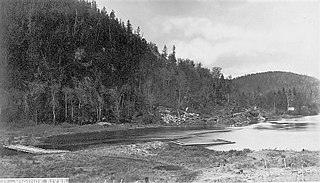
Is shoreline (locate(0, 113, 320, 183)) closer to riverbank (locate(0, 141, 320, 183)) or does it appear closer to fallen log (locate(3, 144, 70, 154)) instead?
riverbank (locate(0, 141, 320, 183))

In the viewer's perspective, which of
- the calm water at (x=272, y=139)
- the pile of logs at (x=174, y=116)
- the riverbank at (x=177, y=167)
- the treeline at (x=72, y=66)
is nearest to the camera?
the riverbank at (x=177, y=167)

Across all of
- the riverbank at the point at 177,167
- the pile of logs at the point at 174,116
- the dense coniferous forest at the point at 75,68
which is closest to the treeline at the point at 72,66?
the dense coniferous forest at the point at 75,68

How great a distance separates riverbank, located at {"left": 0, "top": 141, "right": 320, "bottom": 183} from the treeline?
31812 millimetres

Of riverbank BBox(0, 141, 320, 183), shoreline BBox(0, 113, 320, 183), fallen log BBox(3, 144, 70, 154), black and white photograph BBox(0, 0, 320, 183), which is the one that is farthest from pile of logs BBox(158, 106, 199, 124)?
riverbank BBox(0, 141, 320, 183)

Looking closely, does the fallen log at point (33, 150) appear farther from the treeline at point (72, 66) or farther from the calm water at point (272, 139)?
the treeline at point (72, 66)

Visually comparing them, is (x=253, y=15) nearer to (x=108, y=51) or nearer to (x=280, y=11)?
(x=280, y=11)

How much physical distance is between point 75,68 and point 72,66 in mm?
677

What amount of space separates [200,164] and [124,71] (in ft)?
172

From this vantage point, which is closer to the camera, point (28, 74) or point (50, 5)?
point (28, 74)

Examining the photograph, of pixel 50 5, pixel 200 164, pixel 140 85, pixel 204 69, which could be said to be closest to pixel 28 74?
pixel 50 5

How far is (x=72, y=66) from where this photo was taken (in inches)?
2436

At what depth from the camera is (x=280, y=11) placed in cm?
1485

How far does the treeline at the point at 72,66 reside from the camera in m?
52.2

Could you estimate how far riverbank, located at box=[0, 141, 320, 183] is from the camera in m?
11.9
